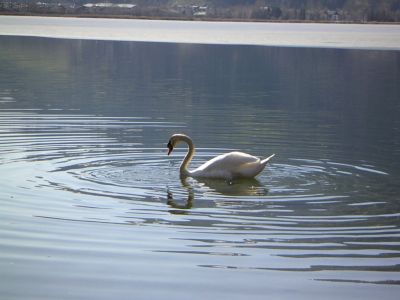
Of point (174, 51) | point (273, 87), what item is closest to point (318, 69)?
point (273, 87)

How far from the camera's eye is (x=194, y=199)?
13211mm

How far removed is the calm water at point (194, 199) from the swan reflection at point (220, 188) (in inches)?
1.9

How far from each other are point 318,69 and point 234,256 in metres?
32.6

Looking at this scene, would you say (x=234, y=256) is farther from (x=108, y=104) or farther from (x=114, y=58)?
(x=114, y=58)

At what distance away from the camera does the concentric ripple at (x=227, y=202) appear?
10141 millimetres

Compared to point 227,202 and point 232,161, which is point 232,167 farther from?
point 227,202

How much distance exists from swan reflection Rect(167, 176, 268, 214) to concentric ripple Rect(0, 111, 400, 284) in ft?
0.05

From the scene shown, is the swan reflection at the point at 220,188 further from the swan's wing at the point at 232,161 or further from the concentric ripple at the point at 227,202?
the swan's wing at the point at 232,161

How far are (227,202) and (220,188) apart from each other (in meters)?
1.20

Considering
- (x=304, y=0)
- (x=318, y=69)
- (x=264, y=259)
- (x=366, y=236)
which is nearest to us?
(x=264, y=259)

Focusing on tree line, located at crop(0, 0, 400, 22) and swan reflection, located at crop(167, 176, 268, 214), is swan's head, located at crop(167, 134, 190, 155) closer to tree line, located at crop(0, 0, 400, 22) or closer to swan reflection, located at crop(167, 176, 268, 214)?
swan reflection, located at crop(167, 176, 268, 214)

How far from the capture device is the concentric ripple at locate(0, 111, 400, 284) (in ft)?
33.3

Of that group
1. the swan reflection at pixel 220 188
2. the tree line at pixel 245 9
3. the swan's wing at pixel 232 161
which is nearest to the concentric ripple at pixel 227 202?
the swan reflection at pixel 220 188

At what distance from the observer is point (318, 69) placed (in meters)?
42.0
